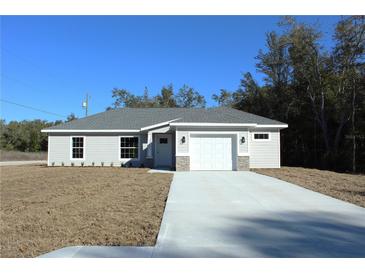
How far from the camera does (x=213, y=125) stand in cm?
1639

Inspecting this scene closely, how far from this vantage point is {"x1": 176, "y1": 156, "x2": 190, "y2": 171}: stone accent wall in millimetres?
16172

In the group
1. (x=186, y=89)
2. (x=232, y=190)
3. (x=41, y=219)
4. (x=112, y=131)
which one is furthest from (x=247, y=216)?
(x=186, y=89)

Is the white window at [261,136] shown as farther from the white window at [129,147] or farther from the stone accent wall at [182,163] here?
the white window at [129,147]

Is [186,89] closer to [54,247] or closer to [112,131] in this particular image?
[112,131]

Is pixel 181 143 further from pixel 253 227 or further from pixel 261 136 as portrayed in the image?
pixel 253 227

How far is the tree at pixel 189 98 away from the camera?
46781 millimetres

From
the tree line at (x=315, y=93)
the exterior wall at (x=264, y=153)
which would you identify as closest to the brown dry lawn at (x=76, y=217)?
the exterior wall at (x=264, y=153)

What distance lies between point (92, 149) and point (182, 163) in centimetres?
731

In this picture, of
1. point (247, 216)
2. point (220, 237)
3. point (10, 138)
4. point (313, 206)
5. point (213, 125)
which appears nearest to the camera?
point (220, 237)

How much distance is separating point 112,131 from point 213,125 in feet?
24.1

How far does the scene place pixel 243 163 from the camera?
53.9ft

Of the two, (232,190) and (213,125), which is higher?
(213,125)

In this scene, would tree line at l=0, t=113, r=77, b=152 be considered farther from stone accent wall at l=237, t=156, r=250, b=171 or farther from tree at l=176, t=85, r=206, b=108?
stone accent wall at l=237, t=156, r=250, b=171

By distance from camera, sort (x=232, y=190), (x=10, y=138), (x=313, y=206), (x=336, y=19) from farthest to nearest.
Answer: (x=10, y=138)
(x=336, y=19)
(x=232, y=190)
(x=313, y=206)
